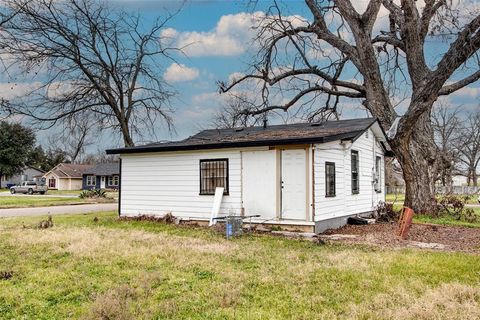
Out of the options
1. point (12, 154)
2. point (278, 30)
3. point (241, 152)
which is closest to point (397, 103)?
point (278, 30)

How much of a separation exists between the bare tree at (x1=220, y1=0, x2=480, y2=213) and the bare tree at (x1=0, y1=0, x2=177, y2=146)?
240 inches

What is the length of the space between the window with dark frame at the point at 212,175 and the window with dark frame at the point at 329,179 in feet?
9.77

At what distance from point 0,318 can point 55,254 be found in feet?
12.0

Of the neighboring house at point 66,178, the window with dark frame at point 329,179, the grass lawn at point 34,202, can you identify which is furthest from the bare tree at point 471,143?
the neighboring house at point 66,178

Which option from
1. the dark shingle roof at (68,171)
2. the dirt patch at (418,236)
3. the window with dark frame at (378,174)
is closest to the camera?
the dirt patch at (418,236)

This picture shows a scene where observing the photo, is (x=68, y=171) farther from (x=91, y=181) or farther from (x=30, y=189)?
(x=30, y=189)

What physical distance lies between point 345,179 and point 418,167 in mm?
5095

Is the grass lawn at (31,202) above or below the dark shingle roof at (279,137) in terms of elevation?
below

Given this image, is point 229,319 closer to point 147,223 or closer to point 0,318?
point 0,318

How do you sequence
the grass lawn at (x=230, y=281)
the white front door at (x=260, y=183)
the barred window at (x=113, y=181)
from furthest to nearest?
the barred window at (x=113, y=181) < the white front door at (x=260, y=183) < the grass lawn at (x=230, y=281)

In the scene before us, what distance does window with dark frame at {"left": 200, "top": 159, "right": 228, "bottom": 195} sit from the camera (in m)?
12.8

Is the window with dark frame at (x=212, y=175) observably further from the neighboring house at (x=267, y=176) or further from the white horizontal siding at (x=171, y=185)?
the white horizontal siding at (x=171, y=185)

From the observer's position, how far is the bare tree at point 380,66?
15.1 metres

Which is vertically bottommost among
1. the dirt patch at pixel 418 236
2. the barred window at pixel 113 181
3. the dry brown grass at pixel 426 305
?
the dry brown grass at pixel 426 305
